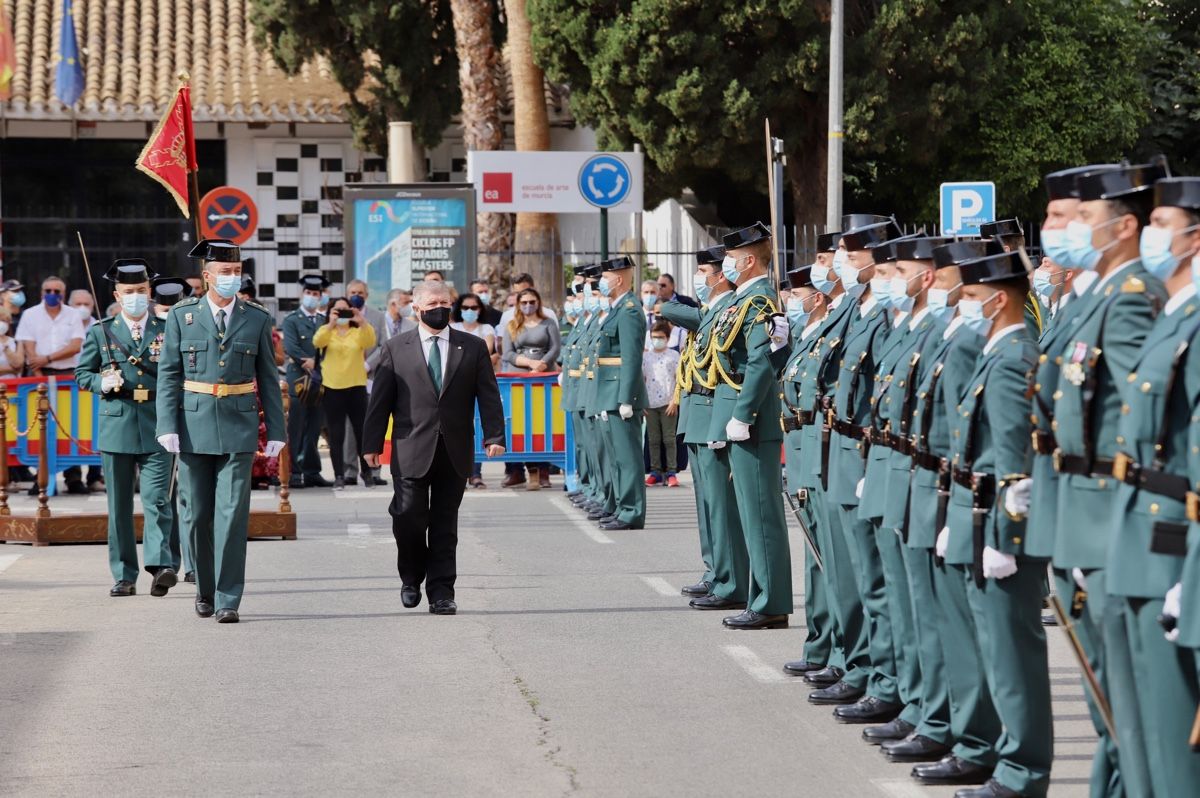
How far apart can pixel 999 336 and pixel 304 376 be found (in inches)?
539

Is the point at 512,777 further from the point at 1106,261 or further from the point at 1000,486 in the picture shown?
the point at 1106,261

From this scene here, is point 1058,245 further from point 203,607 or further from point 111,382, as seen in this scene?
point 111,382

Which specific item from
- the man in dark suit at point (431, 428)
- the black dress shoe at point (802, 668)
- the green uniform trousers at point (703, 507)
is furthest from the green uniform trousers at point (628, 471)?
the black dress shoe at point (802, 668)

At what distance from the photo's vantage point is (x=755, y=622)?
10391 millimetres

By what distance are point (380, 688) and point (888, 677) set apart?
237 cm

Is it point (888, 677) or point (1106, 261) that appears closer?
point (1106, 261)

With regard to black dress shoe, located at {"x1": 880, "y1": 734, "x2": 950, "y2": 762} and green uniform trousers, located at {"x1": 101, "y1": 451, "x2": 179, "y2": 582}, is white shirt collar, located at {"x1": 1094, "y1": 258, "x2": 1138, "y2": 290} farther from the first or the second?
green uniform trousers, located at {"x1": 101, "y1": 451, "x2": 179, "y2": 582}

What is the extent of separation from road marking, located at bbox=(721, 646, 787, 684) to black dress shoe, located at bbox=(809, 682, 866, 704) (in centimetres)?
52

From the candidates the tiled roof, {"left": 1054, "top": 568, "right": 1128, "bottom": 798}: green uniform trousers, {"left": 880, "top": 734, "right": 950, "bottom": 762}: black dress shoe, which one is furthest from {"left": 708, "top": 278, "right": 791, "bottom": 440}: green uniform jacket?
the tiled roof

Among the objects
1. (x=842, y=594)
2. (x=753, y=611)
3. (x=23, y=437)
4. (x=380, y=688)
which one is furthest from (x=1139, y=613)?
(x=23, y=437)

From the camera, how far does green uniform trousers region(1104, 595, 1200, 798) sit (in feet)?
17.2

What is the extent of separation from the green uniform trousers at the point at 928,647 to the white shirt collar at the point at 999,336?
0.86 metres

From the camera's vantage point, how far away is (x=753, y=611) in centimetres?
1044

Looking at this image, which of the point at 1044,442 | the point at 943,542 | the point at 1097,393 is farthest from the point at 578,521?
the point at 1097,393
